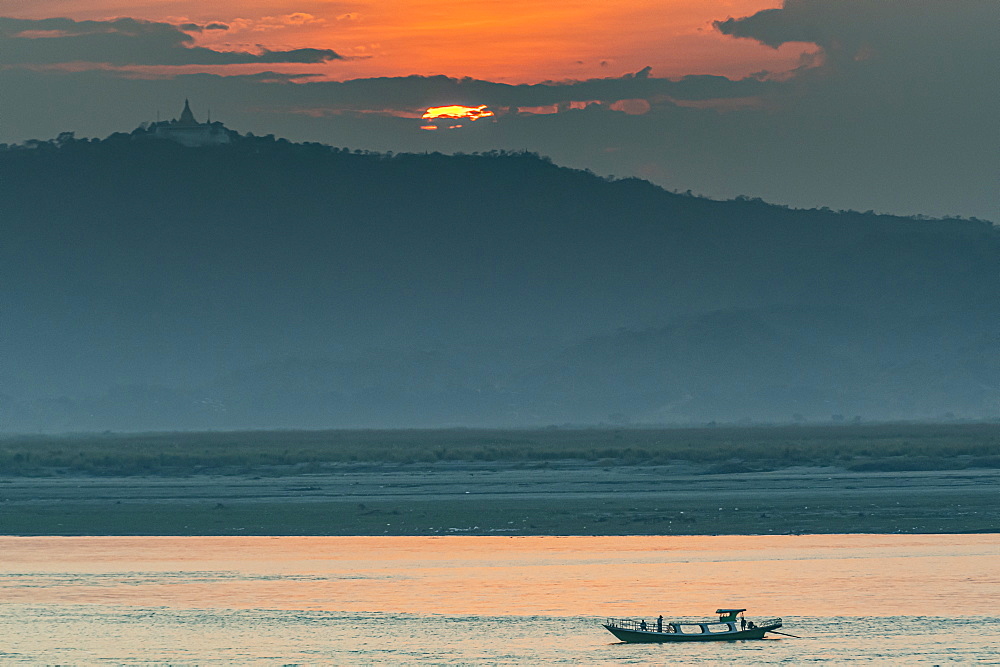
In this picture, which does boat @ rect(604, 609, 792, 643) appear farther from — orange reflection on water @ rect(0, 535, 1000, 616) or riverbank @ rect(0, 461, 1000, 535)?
riverbank @ rect(0, 461, 1000, 535)

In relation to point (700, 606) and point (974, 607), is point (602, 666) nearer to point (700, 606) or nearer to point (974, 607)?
point (700, 606)

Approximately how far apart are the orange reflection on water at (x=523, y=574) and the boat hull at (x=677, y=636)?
3.56 meters

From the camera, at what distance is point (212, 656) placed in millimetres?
36625

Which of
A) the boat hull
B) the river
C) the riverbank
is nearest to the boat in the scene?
the boat hull

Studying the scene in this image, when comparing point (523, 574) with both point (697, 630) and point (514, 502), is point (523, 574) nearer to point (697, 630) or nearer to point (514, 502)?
point (697, 630)

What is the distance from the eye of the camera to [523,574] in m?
48.3

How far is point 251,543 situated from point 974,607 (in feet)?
90.8

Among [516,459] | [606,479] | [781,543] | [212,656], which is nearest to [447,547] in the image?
[781,543]

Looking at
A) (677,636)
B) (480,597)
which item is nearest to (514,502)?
(480,597)

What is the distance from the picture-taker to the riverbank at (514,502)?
6100cm

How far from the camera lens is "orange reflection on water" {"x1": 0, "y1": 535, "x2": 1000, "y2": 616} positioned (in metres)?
43.3

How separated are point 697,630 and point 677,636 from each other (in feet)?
2.45

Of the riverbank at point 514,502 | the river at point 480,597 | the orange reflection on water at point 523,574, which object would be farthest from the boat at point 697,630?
the riverbank at point 514,502

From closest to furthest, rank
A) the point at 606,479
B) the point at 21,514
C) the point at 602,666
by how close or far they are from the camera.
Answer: the point at 602,666
the point at 21,514
the point at 606,479
